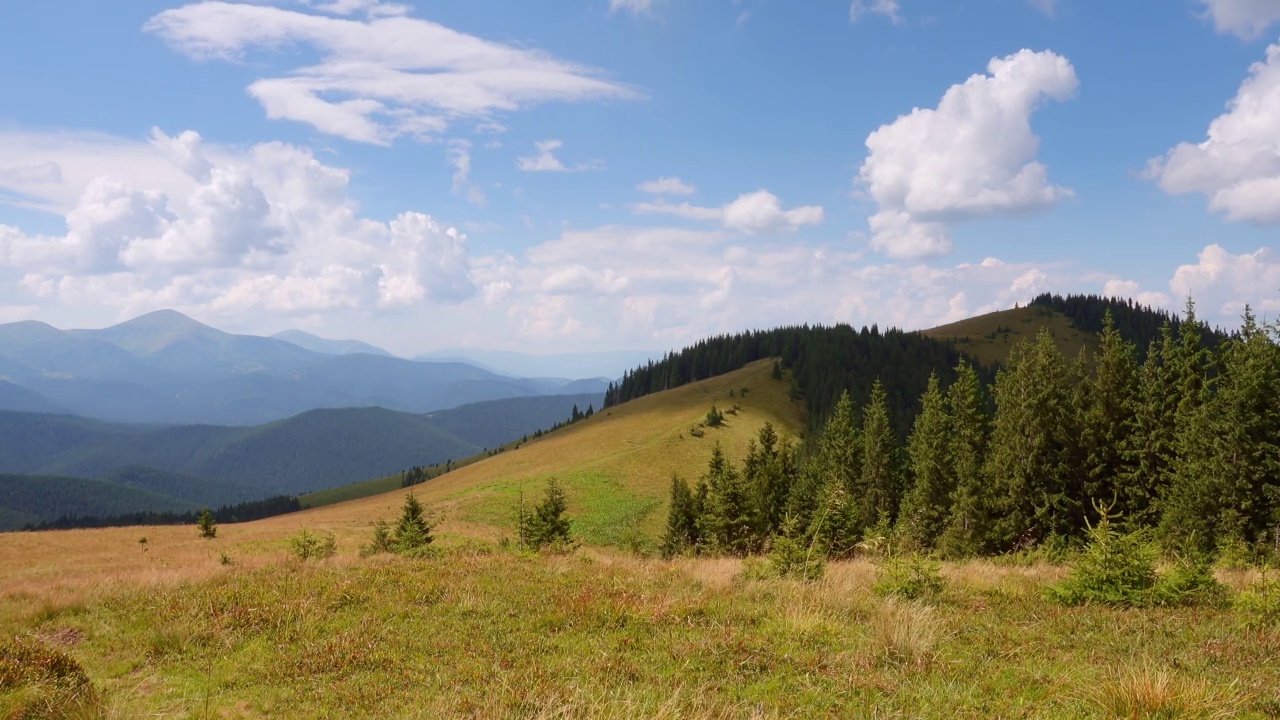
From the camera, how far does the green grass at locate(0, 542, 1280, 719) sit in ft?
19.3

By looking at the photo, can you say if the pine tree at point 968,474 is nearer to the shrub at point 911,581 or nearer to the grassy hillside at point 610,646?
the grassy hillside at point 610,646

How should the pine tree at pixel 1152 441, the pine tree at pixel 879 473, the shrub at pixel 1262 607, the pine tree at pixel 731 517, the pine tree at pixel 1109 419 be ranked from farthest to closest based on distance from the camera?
the pine tree at pixel 879 473
the pine tree at pixel 731 517
the pine tree at pixel 1109 419
the pine tree at pixel 1152 441
the shrub at pixel 1262 607

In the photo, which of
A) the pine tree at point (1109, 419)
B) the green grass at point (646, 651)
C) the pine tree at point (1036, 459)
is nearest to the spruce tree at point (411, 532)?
the green grass at point (646, 651)

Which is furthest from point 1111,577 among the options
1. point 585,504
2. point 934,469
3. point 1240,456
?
point 585,504

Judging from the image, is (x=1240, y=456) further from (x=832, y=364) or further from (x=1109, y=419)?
(x=832, y=364)

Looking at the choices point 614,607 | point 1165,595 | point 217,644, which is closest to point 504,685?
point 614,607

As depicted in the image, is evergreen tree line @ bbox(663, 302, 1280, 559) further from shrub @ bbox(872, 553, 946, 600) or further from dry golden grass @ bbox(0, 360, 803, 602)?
dry golden grass @ bbox(0, 360, 803, 602)

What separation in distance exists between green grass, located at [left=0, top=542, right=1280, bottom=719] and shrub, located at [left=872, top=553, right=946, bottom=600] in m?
0.37

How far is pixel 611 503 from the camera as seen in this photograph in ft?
244

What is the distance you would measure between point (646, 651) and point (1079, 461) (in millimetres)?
38350

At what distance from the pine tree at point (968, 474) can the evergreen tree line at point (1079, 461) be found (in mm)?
96

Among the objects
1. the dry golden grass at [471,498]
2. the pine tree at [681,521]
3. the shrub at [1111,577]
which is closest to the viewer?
the shrub at [1111,577]

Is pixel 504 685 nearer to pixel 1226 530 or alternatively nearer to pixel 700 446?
pixel 1226 530

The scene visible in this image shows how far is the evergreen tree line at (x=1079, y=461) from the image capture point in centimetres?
2655
